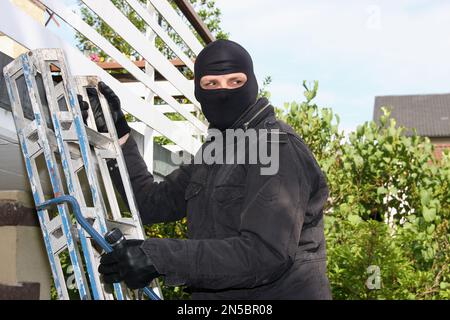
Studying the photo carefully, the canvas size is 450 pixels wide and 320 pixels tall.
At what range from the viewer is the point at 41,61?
9.34ft

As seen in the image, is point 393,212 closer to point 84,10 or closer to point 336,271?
point 336,271

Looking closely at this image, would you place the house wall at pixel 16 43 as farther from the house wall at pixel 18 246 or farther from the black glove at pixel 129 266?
the black glove at pixel 129 266

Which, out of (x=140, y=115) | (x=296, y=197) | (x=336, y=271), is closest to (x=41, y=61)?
(x=296, y=197)

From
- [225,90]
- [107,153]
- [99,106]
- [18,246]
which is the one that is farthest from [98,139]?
[18,246]

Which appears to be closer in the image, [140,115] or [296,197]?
[296,197]

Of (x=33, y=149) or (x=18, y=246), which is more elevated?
(x=33, y=149)

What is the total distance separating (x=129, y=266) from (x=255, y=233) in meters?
0.51

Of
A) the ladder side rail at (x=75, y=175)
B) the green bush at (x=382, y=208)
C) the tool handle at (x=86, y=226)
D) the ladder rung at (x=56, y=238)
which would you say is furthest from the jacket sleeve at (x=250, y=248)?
the green bush at (x=382, y=208)

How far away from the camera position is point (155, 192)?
11.5 ft

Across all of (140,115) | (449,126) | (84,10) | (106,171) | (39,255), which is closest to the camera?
(106,171)

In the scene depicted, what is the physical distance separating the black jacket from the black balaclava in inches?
6.0

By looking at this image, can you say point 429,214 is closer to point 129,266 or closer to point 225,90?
point 225,90

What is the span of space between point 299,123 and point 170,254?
5641mm

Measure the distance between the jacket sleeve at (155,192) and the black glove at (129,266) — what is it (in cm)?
95
